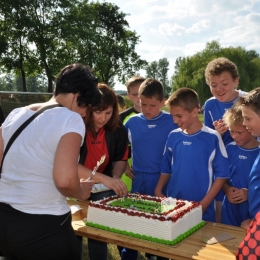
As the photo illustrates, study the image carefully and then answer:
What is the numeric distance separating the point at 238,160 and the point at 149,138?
0.97 m

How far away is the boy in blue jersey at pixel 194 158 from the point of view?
328 centimetres

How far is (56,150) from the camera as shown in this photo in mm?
2027

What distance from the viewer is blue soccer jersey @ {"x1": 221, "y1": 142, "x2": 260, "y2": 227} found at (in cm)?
335

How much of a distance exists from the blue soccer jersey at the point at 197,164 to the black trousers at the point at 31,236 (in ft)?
4.96

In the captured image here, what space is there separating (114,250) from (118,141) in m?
1.94

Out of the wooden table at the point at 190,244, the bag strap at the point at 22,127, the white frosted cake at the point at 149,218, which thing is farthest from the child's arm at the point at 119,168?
the bag strap at the point at 22,127

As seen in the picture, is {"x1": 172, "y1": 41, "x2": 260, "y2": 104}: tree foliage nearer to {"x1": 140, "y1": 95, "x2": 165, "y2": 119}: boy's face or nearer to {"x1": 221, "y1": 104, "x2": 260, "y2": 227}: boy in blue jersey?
{"x1": 140, "y1": 95, "x2": 165, "y2": 119}: boy's face

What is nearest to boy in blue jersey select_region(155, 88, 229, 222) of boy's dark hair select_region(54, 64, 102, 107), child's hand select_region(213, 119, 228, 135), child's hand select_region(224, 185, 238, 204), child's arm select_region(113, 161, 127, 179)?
child's hand select_region(224, 185, 238, 204)

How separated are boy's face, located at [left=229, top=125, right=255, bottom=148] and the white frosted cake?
2.90ft

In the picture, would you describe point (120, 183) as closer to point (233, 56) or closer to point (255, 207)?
point (255, 207)

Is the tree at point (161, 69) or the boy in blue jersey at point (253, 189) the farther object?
the tree at point (161, 69)

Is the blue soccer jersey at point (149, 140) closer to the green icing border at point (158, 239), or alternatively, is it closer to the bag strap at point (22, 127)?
the green icing border at point (158, 239)

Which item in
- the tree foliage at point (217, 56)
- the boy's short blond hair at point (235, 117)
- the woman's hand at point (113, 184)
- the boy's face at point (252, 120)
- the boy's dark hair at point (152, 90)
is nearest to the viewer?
the boy's face at point (252, 120)

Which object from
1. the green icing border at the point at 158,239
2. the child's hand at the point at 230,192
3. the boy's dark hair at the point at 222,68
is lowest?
the green icing border at the point at 158,239
